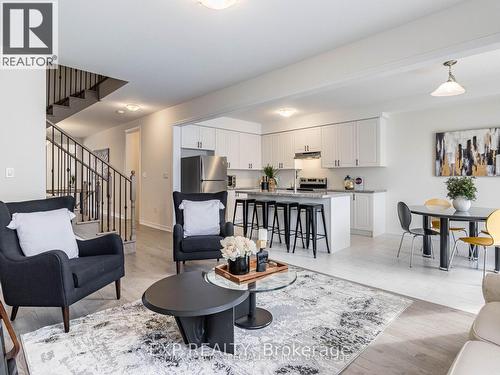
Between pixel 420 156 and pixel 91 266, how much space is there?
5645 millimetres

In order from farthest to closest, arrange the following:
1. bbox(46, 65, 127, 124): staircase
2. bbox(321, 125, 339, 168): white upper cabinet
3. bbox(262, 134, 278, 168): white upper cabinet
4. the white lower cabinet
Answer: bbox(262, 134, 278, 168): white upper cabinet < bbox(321, 125, 339, 168): white upper cabinet < the white lower cabinet < bbox(46, 65, 127, 124): staircase

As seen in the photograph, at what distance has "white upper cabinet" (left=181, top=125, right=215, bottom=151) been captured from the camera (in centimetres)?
627

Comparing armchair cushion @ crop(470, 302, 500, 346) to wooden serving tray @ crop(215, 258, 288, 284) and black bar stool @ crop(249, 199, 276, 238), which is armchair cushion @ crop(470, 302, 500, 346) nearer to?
wooden serving tray @ crop(215, 258, 288, 284)

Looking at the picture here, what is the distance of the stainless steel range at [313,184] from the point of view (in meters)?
6.96

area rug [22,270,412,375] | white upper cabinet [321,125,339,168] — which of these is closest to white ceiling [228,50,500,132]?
white upper cabinet [321,125,339,168]

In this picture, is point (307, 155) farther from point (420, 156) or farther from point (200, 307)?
point (200, 307)

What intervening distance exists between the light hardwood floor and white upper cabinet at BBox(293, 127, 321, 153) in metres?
4.57

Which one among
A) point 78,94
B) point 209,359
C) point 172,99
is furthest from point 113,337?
point 78,94

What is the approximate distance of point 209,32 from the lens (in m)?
3.00

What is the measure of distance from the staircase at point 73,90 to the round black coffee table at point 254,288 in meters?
3.73

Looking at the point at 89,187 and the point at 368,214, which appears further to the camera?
the point at 368,214

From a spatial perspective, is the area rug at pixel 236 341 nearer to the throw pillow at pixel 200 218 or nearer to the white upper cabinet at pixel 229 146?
A: the throw pillow at pixel 200 218

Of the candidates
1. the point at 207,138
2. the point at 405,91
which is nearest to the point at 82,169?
the point at 207,138

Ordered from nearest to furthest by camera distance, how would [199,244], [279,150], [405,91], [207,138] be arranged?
1. [199,244]
2. [405,91]
3. [207,138]
4. [279,150]
